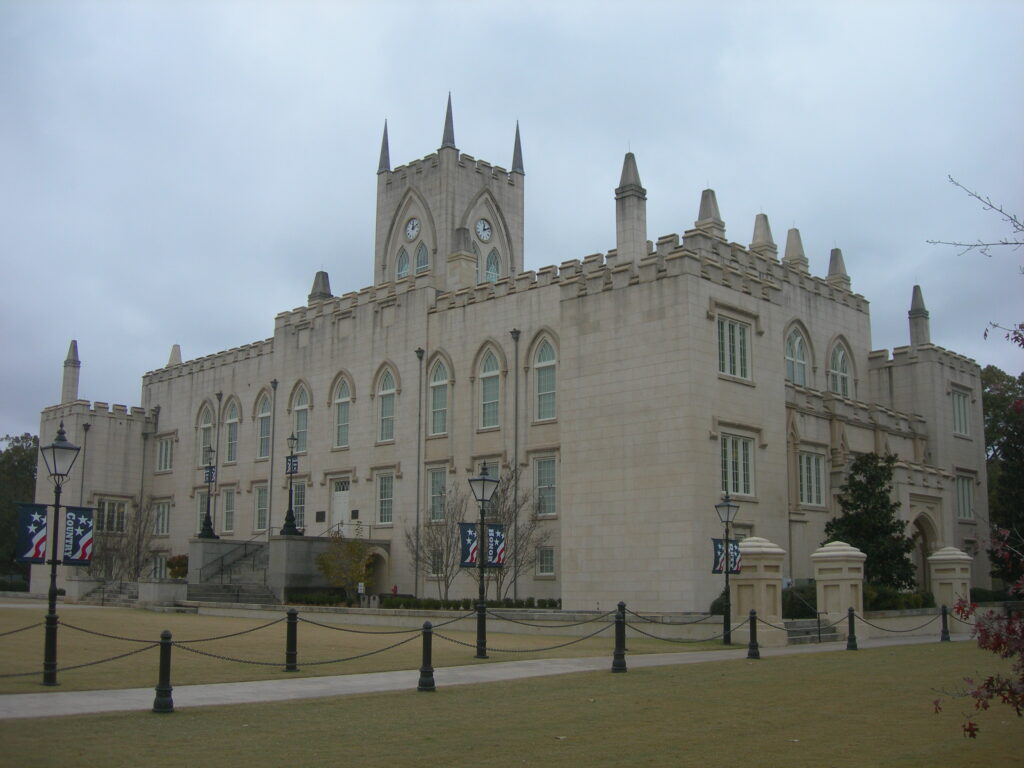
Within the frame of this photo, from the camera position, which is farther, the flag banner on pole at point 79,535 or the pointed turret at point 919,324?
the pointed turret at point 919,324

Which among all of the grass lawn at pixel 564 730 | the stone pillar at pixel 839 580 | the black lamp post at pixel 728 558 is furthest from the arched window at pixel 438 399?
the grass lawn at pixel 564 730

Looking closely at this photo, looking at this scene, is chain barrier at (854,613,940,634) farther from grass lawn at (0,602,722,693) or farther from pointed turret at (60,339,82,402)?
pointed turret at (60,339,82,402)

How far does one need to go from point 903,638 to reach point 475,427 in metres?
18.1

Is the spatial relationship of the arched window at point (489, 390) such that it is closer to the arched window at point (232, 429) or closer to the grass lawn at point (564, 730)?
the arched window at point (232, 429)

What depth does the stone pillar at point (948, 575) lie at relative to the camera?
34.4 metres

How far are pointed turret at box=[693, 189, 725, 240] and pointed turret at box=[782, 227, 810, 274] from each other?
493cm

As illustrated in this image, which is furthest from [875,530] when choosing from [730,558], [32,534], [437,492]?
[32,534]

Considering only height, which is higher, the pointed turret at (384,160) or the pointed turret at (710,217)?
the pointed turret at (384,160)

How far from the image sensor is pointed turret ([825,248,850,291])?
160 ft

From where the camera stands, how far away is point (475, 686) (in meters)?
16.9

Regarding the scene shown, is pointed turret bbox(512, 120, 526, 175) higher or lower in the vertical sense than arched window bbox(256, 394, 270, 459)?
higher

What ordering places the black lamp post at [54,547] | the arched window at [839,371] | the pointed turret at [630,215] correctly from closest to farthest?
the black lamp post at [54,547]
the pointed turret at [630,215]
the arched window at [839,371]

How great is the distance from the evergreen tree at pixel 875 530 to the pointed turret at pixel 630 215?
1074 cm

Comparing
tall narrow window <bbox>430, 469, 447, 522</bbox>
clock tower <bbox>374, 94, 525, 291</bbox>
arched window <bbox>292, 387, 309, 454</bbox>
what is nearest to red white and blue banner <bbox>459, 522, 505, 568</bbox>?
tall narrow window <bbox>430, 469, 447, 522</bbox>
